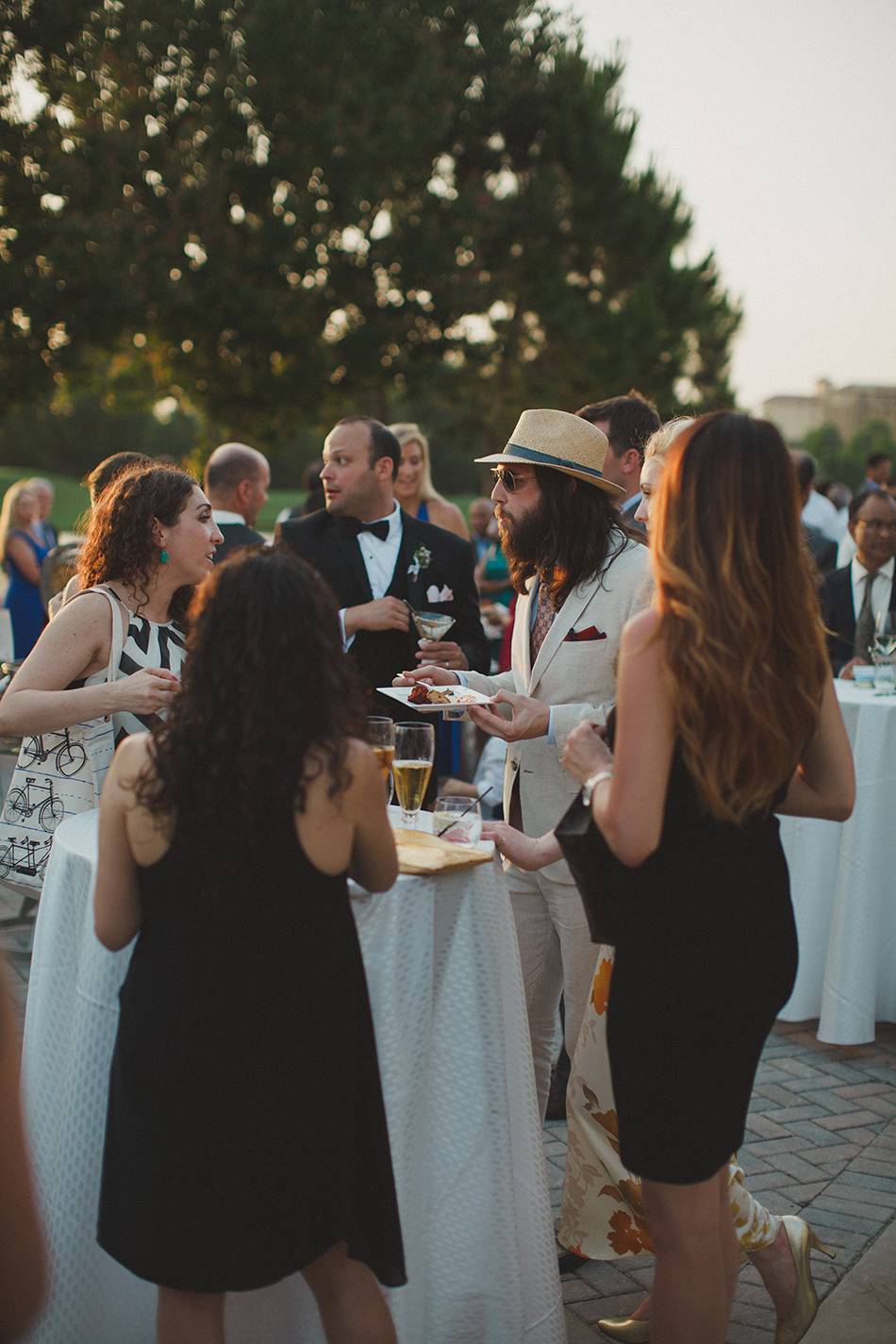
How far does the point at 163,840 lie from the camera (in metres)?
1.80

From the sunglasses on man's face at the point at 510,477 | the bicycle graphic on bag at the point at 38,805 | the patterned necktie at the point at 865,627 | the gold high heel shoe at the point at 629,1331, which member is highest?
the sunglasses on man's face at the point at 510,477

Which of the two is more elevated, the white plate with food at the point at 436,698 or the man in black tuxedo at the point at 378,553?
the man in black tuxedo at the point at 378,553

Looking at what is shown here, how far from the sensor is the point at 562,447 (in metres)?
3.10

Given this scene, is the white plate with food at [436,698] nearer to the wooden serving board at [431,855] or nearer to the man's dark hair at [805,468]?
the wooden serving board at [431,855]

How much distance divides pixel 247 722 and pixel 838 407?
11967 centimetres

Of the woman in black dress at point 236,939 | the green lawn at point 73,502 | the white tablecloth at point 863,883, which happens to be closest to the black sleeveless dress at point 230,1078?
the woman in black dress at point 236,939

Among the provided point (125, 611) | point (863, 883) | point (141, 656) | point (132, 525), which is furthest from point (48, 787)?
point (863, 883)

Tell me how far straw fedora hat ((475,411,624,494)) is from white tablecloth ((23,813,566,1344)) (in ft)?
4.31

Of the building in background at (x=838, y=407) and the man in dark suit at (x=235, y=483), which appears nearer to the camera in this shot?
the man in dark suit at (x=235, y=483)

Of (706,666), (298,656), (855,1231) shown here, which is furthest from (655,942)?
(855,1231)

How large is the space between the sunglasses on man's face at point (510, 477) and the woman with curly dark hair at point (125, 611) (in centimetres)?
93

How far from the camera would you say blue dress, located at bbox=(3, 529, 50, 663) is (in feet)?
26.8

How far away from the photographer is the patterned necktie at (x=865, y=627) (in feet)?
16.8

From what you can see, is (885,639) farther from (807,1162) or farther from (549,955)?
(549,955)
